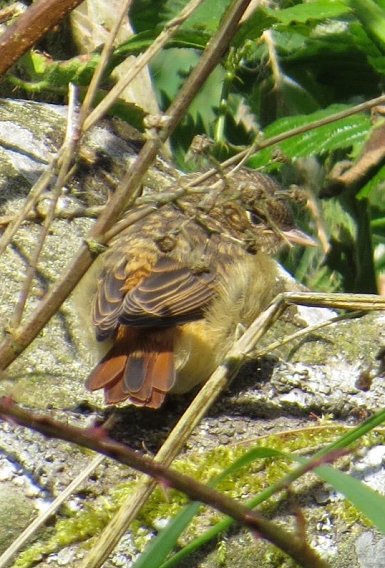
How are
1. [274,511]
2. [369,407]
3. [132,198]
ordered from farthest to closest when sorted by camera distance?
[369,407] → [274,511] → [132,198]

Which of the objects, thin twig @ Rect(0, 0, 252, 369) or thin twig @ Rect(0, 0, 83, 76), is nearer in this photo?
thin twig @ Rect(0, 0, 252, 369)

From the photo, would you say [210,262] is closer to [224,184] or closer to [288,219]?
[288,219]

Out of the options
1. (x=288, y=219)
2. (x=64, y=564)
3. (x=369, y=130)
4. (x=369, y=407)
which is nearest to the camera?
(x=64, y=564)

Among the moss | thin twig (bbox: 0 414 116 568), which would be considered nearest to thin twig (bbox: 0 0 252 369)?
thin twig (bbox: 0 414 116 568)

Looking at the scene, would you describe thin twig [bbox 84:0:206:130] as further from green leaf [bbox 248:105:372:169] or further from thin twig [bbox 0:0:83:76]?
green leaf [bbox 248:105:372:169]

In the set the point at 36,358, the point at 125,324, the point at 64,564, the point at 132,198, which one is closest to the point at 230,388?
the point at 125,324

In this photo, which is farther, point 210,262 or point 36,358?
point 210,262

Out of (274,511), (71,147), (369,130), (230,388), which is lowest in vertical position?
(274,511)
